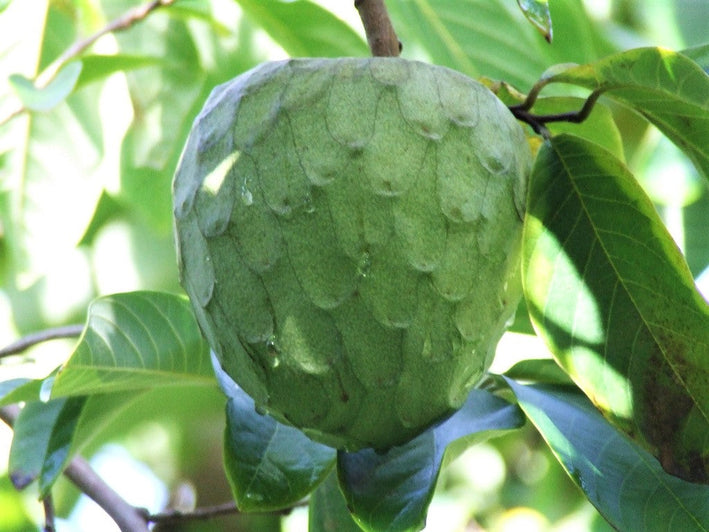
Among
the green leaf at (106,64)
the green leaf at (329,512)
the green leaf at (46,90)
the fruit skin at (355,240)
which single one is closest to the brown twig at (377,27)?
the fruit skin at (355,240)

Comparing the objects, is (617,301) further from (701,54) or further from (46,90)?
(46,90)

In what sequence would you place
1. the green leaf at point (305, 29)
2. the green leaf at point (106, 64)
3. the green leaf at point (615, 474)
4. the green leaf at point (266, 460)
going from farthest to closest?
the green leaf at point (305, 29)
the green leaf at point (106, 64)
the green leaf at point (266, 460)
the green leaf at point (615, 474)

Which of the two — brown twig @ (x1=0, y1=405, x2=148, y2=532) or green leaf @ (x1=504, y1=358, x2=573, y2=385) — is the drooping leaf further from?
green leaf @ (x1=504, y1=358, x2=573, y2=385)

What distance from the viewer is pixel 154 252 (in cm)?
266

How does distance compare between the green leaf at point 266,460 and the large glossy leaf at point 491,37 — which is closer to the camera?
the green leaf at point 266,460

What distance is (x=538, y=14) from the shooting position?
1073mm

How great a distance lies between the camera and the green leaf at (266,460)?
4.12 ft

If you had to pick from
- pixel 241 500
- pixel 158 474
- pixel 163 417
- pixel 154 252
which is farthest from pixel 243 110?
pixel 158 474

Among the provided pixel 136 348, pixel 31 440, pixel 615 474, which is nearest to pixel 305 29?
pixel 136 348

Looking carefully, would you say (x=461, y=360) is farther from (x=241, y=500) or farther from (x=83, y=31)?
(x=83, y=31)

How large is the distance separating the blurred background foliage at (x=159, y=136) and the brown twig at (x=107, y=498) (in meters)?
0.19

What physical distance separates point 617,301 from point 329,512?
543mm

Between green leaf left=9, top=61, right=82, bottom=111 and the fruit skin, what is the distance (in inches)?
16.0

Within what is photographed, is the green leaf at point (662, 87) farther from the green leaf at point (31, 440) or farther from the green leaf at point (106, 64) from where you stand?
the green leaf at point (106, 64)
